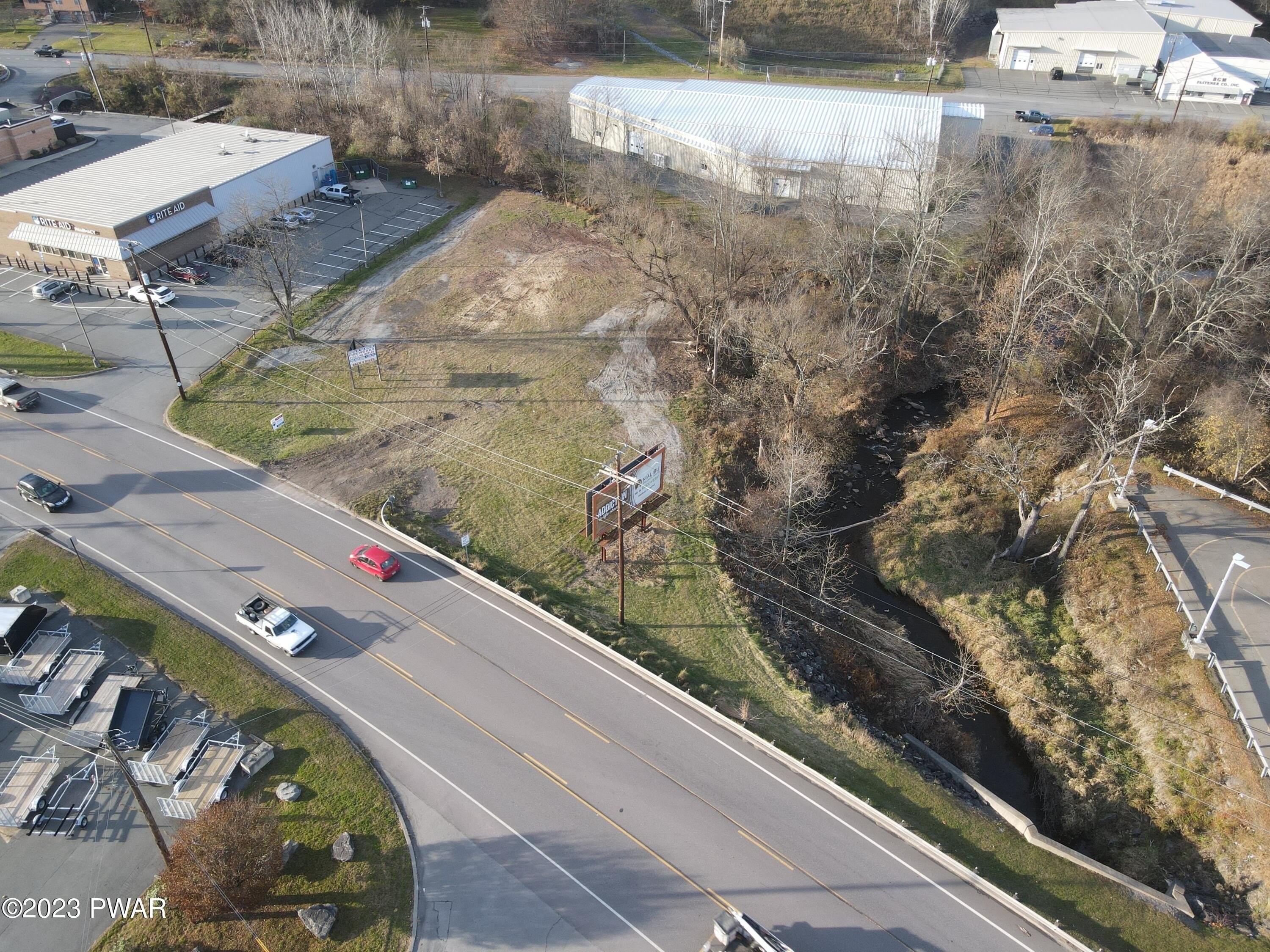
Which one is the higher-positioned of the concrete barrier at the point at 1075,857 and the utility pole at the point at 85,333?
the utility pole at the point at 85,333

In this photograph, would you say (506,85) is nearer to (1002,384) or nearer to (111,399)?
(111,399)

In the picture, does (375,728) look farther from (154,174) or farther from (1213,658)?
(154,174)

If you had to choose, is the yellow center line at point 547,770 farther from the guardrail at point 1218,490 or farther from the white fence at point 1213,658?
the guardrail at point 1218,490

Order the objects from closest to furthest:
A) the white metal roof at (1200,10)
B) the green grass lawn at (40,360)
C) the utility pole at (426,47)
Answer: the green grass lawn at (40,360), the utility pole at (426,47), the white metal roof at (1200,10)

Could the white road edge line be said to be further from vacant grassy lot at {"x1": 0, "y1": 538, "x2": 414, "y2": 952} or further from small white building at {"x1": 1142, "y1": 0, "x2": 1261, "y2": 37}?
small white building at {"x1": 1142, "y1": 0, "x2": 1261, "y2": 37}

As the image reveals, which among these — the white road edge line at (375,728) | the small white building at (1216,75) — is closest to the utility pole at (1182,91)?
the small white building at (1216,75)

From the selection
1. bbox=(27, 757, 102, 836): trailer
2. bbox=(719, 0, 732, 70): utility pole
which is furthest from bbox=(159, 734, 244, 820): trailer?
bbox=(719, 0, 732, 70): utility pole
